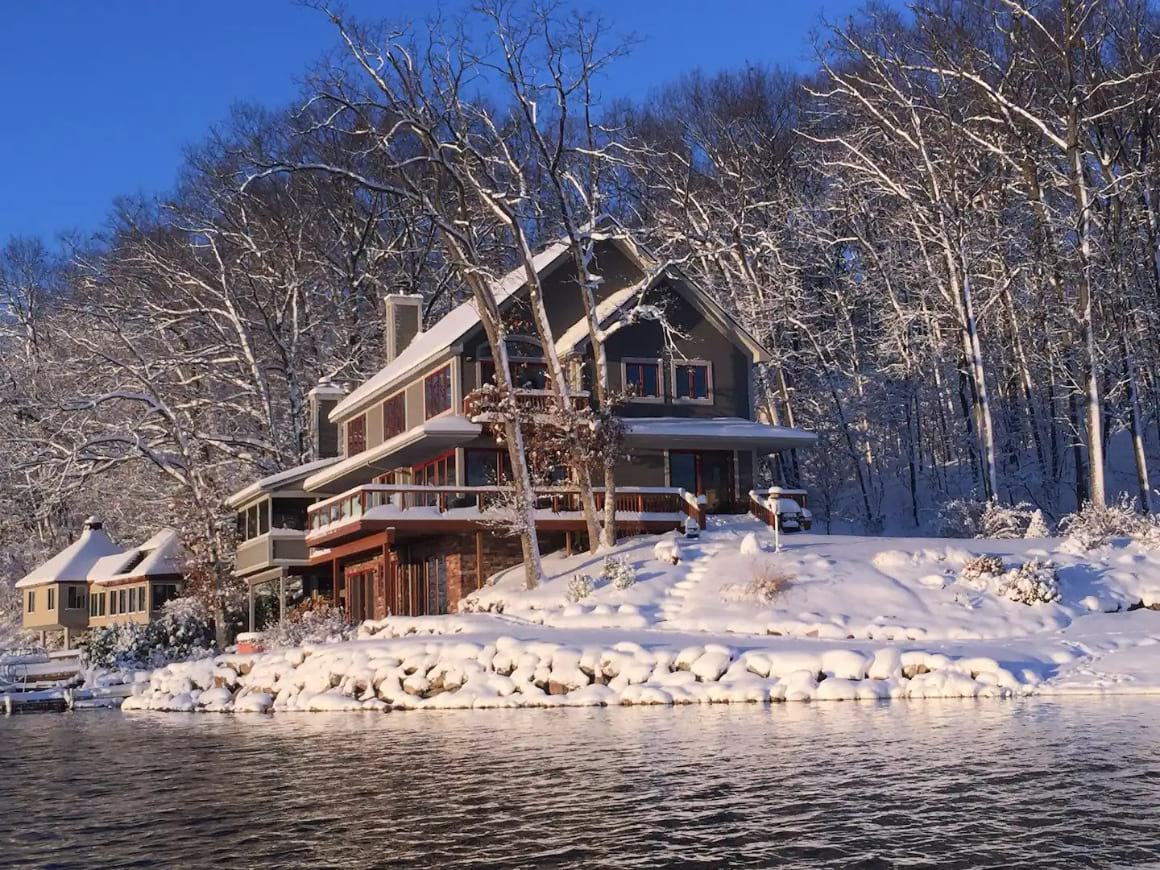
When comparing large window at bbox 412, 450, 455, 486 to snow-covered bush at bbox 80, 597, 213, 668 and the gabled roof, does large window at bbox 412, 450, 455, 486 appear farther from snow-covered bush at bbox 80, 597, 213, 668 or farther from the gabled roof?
snow-covered bush at bbox 80, 597, 213, 668

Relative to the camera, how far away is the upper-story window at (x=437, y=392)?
133 feet

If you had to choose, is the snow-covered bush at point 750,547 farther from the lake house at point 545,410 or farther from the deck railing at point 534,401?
the deck railing at point 534,401

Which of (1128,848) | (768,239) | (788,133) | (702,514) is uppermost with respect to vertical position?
(788,133)

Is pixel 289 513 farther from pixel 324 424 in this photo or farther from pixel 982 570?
pixel 982 570

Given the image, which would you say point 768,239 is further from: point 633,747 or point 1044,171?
point 633,747

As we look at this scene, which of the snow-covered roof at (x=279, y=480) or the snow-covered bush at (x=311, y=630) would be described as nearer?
the snow-covered bush at (x=311, y=630)

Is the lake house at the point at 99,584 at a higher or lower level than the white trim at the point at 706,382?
lower

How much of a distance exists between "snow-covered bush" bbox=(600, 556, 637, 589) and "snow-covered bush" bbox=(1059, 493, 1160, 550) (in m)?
10.5

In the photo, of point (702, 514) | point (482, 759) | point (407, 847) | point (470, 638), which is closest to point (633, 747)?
point (482, 759)

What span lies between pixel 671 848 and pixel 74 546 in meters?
60.1

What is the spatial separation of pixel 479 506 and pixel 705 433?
22.9 feet

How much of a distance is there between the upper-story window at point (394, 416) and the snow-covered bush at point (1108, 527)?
20.3 metres

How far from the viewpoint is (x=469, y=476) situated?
130ft

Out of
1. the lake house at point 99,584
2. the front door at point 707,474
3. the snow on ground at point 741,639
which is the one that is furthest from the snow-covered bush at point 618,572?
the lake house at point 99,584
